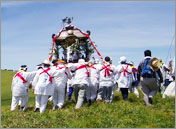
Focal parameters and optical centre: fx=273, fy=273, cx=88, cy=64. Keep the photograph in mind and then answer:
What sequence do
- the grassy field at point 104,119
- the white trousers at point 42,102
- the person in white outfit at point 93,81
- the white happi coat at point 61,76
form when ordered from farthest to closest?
the person in white outfit at point 93,81 → the white happi coat at point 61,76 → the white trousers at point 42,102 → the grassy field at point 104,119

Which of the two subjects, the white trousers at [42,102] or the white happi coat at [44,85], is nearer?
the white trousers at [42,102]

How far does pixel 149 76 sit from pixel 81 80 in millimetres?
2523

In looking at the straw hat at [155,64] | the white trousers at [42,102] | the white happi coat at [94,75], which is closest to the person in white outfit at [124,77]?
the white happi coat at [94,75]

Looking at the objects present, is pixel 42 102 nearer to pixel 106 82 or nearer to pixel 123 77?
pixel 106 82

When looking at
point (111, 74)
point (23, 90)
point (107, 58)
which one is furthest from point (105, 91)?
point (23, 90)

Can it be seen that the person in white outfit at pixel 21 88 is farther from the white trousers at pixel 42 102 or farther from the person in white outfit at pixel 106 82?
the person in white outfit at pixel 106 82

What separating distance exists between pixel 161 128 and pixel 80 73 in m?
4.41

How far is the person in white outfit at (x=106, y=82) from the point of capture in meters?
11.2

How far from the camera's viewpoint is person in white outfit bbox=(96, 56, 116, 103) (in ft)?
36.8

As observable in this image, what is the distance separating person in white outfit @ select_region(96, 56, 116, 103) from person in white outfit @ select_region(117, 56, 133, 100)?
346mm

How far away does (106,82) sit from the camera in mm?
11234

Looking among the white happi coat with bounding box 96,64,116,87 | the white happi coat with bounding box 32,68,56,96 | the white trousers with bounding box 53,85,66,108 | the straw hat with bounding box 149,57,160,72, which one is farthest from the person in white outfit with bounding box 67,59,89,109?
the straw hat with bounding box 149,57,160,72

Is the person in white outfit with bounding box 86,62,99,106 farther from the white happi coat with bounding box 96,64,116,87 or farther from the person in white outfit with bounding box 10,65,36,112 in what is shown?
the person in white outfit with bounding box 10,65,36,112

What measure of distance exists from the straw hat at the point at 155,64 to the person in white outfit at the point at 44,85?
3.63 meters
